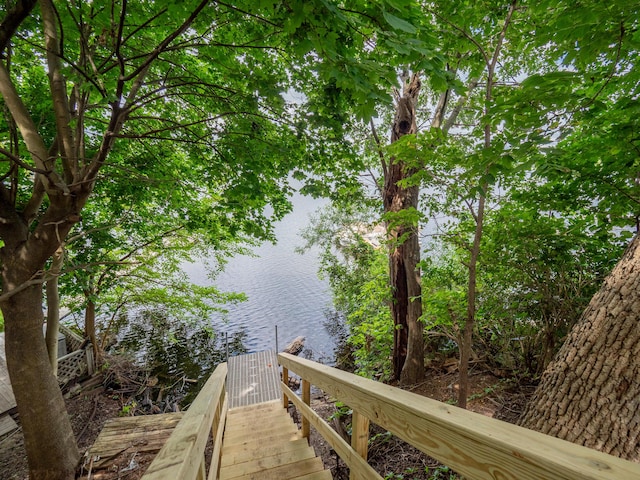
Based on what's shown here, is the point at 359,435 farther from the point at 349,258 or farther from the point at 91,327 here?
the point at 349,258

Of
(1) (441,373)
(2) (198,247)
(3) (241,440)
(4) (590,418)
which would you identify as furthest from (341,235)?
(4) (590,418)

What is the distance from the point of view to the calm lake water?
1483 centimetres

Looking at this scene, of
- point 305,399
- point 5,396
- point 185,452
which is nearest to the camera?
point 185,452

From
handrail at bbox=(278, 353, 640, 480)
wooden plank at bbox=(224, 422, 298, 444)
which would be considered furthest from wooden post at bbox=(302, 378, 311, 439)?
handrail at bbox=(278, 353, 640, 480)

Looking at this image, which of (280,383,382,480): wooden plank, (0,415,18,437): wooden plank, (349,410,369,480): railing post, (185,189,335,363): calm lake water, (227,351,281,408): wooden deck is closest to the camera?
(280,383,382,480): wooden plank

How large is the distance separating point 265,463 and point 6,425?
737 centimetres

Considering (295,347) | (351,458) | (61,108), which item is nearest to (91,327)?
(61,108)

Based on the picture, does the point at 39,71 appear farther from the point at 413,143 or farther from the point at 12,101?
the point at 413,143

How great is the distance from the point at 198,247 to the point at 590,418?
765cm

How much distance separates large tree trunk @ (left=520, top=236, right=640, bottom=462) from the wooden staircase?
4.87ft

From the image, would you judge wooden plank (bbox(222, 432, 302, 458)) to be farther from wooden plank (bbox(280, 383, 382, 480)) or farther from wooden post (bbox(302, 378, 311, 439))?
wooden plank (bbox(280, 383, 382, 480))

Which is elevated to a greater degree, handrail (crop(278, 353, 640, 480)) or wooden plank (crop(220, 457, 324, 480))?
handrail (crop(278, 353, 640, 480))

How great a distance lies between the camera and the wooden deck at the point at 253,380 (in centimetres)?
842

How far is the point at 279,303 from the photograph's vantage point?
20.5m
